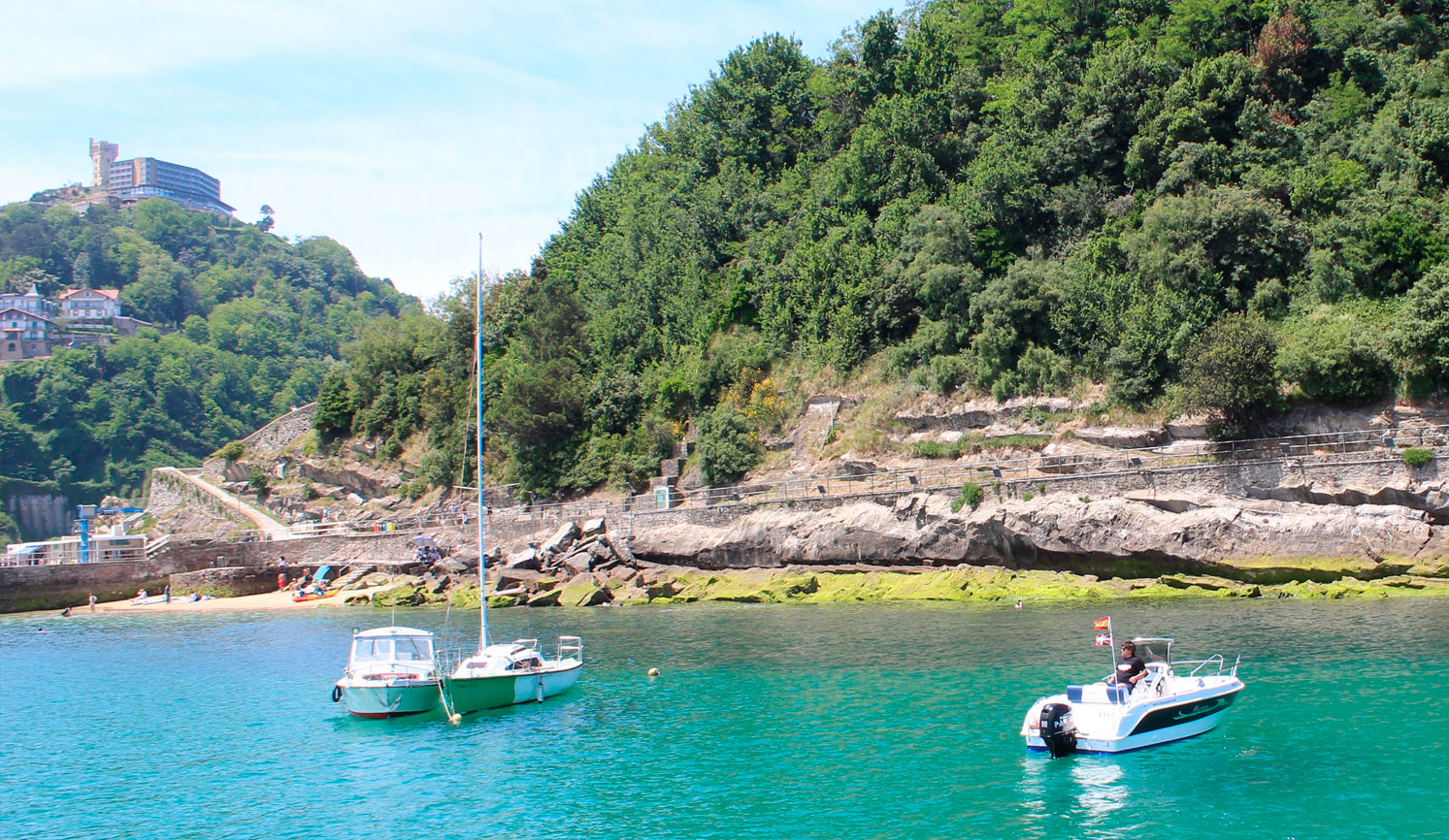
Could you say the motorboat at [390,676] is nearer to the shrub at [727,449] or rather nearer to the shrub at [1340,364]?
the shrub at [727,449]

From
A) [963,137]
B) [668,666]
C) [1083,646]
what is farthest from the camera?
[963,137]

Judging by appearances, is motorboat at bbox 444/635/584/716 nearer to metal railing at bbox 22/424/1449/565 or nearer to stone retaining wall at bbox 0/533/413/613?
metal railing at bbox 22/424/1449/565

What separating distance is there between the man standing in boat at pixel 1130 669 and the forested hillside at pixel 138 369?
8198 centimetres

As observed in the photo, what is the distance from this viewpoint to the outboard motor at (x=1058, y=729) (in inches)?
790

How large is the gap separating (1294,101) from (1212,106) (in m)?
4.96

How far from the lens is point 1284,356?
37.5m

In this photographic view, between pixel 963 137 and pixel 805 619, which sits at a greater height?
pixel 963 137

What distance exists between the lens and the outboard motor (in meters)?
20.1

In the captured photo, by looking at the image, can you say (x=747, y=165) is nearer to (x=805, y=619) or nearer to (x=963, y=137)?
(x=963, y=137)

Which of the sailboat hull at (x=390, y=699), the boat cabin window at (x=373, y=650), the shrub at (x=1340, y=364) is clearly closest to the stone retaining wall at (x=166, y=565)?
the boat cabin window at (x=373, y=650)

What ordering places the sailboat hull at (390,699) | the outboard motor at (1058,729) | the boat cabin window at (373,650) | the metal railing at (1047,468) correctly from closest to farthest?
the outboard motor at (1058,729) < the sailboat hull at (390,699) < the boat cabin window at (373,650) < the metal railing at (1047,468)

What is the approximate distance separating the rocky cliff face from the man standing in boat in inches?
691

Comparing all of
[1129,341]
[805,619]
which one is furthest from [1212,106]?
[805,619]

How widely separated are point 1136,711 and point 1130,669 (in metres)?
0.84
